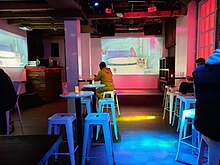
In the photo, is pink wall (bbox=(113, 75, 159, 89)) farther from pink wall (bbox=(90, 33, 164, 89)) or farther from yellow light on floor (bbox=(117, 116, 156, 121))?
yellow light on floor (bbox=(117, 116, 156, 121))

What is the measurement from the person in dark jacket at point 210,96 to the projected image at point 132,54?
25.5 feet

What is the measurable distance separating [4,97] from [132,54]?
7.34 meters

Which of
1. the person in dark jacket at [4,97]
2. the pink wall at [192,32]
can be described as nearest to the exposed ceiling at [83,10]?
the pink wall at [192,32]

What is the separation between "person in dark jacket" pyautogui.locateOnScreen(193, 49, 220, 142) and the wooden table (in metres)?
1.14

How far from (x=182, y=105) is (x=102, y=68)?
2.00m

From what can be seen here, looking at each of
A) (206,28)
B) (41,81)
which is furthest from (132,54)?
(206,28)

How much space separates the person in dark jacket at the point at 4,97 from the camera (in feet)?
9.07

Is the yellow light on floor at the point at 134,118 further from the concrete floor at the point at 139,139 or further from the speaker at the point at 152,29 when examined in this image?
the speaker at the point at 152,29

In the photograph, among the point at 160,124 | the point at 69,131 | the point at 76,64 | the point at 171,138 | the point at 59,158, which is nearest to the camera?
the point at 69,131

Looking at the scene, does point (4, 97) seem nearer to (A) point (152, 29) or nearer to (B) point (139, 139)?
(B) point (139, 139)

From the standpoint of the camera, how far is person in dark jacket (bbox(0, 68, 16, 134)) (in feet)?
9.07

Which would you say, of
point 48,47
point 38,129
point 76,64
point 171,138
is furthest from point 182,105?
point 48,47

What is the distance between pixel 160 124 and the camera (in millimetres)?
4254

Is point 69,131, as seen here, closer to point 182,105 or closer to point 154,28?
point 182,105
